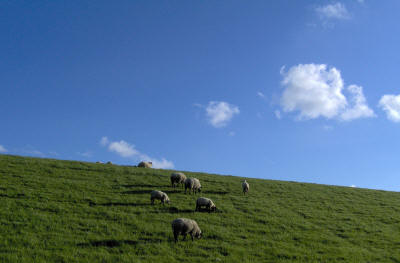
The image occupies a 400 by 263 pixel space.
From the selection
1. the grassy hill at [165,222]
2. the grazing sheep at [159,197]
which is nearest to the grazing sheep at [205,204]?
the grassy hill at [165,222]

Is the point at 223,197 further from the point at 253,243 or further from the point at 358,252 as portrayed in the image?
the point at 358,252

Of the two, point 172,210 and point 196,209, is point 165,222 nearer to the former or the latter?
point 172,210

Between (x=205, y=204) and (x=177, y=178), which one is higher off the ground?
(x=177, y=178)

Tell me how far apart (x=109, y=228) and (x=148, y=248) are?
354 cm

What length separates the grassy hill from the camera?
1580cm

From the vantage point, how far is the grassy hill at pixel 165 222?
15797mm

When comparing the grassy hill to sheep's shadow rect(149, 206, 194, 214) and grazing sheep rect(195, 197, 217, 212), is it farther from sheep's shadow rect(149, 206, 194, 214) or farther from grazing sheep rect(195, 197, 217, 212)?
grazing sheep rect(195, 197, 217, 212)

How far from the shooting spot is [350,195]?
1398 inches

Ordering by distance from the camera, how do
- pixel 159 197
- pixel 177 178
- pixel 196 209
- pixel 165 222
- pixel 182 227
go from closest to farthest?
pixel 182 227
pixel 165 222
pixel 196 209
pixel 159 197
pixel 177 178

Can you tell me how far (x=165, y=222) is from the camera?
19.8 metres

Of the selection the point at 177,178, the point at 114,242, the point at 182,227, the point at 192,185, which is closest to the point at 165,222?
the point at 182,227

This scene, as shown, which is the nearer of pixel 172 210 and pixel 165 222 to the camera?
pixel 165 222

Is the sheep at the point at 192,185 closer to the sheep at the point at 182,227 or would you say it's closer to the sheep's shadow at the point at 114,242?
the sheep at the point at 182,227

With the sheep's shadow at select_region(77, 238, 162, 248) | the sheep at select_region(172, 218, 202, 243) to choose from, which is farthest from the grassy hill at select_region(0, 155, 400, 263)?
the sheep at select_region(172, 218, 202, 243)
